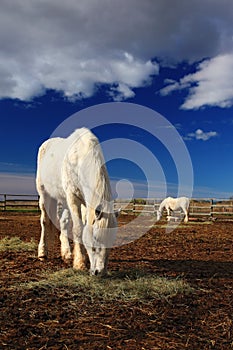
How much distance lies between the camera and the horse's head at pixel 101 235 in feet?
15.6

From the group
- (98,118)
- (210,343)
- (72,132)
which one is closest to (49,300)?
(210,343)

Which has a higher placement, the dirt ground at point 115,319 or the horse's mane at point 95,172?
the horse's mane at point 95,172

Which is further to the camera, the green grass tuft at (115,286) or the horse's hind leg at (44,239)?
the horse's hind leg at (44,239)

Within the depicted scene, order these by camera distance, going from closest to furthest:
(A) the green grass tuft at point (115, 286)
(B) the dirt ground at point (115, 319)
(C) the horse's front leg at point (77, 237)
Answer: (B) the dirt ground at point (115, 319), (A) the green grass tuft at point (115, 286), (C) the horse's front leg at point (77, 237)

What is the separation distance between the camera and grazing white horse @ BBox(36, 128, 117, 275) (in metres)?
4.83

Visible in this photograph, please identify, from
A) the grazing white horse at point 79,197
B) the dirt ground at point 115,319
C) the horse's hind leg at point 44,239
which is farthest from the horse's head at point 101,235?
the horse's hind leg at point 44,239

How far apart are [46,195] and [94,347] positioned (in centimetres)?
494

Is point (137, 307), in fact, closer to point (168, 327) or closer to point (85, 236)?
point (168, 327)

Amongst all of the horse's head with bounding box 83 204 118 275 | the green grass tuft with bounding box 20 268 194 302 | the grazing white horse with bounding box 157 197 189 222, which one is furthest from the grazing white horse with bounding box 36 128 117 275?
the grazing white horse with bounding box 157 197 189 222

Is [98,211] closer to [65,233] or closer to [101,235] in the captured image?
[101,235]

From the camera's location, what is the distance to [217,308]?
4133mm

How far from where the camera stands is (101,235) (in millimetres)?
4723

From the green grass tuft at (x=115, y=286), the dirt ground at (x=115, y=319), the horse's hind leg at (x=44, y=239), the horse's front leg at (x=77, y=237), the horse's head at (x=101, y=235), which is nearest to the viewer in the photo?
the dirt ground at (x=115, y=319)

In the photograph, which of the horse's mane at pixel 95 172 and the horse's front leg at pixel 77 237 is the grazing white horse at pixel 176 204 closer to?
the horse's front leg at pixel 77 237
